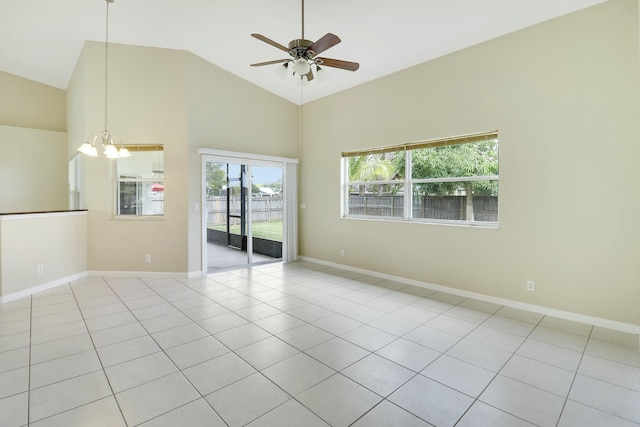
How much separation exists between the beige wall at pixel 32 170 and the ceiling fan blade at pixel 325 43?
718 cm

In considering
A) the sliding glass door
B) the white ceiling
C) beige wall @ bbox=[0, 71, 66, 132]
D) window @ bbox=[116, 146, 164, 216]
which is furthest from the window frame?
beige wall @ bbox=[0, 71, 66, 132]

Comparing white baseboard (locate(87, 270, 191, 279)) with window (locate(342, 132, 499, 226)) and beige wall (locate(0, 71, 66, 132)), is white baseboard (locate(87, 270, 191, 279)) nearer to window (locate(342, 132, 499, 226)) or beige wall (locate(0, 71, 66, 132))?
window (locate(342, 132, 499, 226))

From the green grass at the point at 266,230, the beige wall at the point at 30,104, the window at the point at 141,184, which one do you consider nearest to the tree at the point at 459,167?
the green grass at the point at 266,230

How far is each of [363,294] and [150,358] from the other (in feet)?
9.09

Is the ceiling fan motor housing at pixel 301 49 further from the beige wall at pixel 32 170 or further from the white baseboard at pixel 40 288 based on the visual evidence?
the beige wall at pixel 32 170

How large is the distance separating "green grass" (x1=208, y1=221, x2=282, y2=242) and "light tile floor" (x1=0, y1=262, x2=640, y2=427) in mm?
2293

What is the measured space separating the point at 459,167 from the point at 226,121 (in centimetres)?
412

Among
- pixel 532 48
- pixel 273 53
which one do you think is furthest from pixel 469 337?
pixel 273 53

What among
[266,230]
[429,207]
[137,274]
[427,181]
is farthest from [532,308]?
[137,274]

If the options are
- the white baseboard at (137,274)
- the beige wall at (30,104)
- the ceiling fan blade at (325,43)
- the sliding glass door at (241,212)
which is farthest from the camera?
the beige wall at (30,104)

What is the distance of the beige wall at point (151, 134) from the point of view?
517 centimetres

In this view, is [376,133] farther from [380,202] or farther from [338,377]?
[338,377]

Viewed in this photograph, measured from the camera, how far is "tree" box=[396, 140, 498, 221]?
412cm

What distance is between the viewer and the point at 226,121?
5742 millimetres
